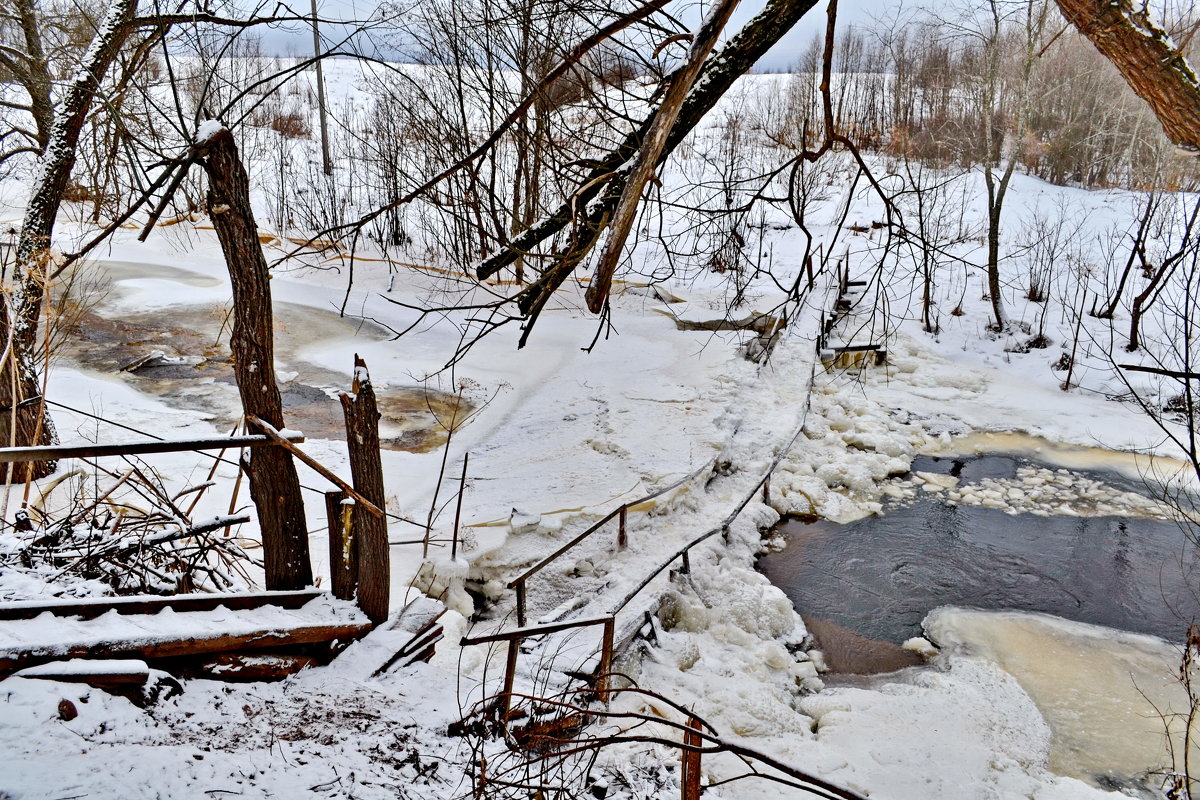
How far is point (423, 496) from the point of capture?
8.36 m

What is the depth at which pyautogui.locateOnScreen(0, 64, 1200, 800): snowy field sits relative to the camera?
270 cm

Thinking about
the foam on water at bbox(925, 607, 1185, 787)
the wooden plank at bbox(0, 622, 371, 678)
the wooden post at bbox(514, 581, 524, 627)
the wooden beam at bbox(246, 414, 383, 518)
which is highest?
the wooden beam at bbox(246, 414, 383, 518)

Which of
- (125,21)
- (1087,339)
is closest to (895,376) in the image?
(1087,339)

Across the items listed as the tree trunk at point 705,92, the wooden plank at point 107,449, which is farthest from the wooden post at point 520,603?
the tree trunk at point 705,92

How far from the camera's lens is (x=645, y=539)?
830 centimetres

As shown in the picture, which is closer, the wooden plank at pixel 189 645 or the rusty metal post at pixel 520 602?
the wooden plank at pixel 189 645

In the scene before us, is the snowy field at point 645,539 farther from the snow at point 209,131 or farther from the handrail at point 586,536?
the snow at point 209,131

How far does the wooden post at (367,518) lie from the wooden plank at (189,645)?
0.55ft

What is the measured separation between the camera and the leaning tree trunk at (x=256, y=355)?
12.2 ft

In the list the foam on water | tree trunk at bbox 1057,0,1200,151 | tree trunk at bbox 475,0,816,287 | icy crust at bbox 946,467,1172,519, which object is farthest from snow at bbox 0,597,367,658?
icy crust at bbox 946,467,1172,519

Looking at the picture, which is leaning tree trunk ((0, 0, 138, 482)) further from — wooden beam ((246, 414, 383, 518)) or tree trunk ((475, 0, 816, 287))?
tree trunk ((475, 0, 816, 287))

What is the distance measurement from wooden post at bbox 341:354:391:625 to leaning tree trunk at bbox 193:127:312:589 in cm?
42

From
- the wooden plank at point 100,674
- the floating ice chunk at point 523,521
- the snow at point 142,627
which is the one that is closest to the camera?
the wooden plank at point 100,674

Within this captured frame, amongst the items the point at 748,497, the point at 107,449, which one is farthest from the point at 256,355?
the point at 748,497
